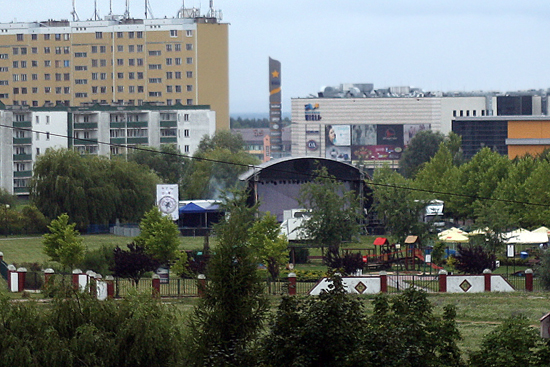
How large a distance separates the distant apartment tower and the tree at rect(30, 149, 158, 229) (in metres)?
70.2

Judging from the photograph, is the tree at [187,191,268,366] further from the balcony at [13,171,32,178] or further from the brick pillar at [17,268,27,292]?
the balcony at [13,171,32,178]

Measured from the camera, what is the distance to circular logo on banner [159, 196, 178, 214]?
206ft

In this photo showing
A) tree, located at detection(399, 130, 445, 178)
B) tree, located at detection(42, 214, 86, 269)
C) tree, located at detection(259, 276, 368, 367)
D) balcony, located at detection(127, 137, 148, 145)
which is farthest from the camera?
tree, located at detection(399, 130, 445, 178)

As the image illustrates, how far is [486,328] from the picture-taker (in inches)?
1176

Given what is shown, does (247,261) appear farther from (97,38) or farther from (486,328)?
(97,38)

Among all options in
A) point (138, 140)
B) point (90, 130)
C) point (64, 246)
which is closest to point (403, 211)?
point (64, 246)

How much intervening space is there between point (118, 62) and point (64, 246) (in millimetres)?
101908

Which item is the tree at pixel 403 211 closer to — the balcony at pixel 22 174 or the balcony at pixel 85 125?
the balcony at pixel 22 174

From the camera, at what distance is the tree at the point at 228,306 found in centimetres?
1909

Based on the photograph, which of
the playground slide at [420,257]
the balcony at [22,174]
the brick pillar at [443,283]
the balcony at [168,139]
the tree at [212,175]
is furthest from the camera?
the balcony at [168,139]

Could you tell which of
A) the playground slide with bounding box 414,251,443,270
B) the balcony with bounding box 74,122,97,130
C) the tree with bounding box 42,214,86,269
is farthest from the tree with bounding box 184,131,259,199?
the tree with bounding box 42,214,86,269

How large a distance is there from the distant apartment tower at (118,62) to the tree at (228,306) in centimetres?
12028

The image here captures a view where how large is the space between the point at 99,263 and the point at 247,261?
26.2 metres

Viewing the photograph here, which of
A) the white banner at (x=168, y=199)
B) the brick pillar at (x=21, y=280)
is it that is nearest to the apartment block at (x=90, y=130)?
the white banner at (x=168, y=199)
